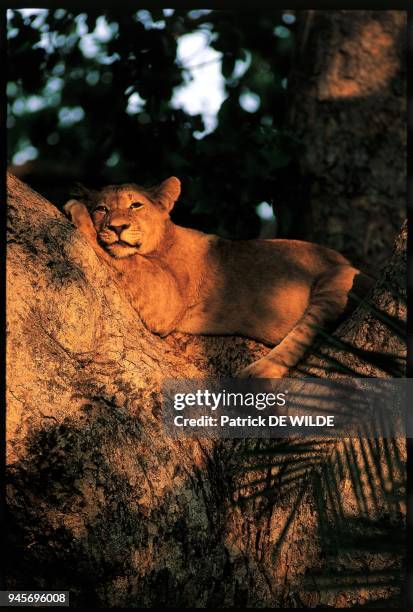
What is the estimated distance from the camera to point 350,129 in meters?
6.21

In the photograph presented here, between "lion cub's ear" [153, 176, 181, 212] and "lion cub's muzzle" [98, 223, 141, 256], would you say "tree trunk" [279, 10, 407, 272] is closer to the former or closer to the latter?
"lion cub's ear" [153, 176, 181, 212]

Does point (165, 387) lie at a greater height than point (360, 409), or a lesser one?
greater

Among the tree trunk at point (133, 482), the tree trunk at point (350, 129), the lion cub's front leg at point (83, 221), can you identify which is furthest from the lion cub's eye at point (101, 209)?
the tree trunk at point (350, 129)

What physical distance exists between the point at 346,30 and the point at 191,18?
1.25 metres

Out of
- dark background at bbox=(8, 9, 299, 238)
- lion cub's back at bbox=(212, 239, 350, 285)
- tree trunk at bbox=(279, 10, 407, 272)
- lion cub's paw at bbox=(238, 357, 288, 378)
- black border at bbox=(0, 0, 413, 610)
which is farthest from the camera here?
tree trunk at bbox=(279, 10, 407, 272)

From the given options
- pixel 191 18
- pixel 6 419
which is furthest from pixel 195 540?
pixel 191 18

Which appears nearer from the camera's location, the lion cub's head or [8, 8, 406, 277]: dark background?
the lion cub's head

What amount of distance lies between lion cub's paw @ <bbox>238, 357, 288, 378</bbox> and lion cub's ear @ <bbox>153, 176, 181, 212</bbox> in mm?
1338

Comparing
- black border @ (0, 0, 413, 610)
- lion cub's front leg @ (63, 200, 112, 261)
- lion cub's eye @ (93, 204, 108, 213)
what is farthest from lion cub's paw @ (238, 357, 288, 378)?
lion cub's eye @ (93, 204, 108, 213)

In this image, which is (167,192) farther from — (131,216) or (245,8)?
(245,8)

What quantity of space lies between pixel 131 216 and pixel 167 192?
39 cm

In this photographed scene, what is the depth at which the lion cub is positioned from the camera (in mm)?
4266

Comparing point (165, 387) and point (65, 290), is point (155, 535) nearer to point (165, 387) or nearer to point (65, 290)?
point (165, 387)

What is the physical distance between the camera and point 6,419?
3053 millimetres
